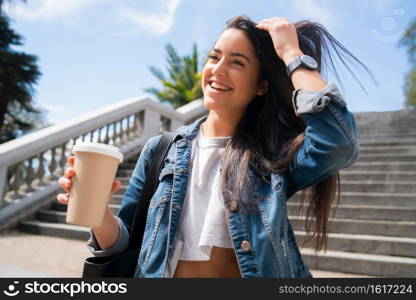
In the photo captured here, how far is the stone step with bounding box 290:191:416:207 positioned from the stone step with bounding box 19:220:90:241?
2.64 metres

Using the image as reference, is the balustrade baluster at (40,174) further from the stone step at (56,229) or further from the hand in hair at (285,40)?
the hand in hair at (285,40)

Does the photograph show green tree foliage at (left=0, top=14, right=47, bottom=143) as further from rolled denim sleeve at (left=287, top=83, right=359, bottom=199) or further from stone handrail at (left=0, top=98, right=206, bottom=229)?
rolled denim sleeve at (left=287, top=83, right=359, bottom=199)

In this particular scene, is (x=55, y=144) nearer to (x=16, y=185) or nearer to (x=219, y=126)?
(x=16, y=185)

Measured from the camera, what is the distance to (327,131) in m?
1.38

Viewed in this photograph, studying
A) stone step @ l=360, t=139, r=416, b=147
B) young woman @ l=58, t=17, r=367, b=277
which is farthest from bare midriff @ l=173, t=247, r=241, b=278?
stone step @ l=360, t=139, r=416, b=147

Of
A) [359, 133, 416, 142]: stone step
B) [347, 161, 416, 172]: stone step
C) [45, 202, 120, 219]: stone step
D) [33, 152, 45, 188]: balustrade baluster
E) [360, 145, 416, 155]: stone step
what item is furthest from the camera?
[359, 133, 416, 142]: stone step

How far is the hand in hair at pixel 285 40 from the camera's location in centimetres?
152

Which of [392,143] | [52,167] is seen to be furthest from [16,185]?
[392,143]

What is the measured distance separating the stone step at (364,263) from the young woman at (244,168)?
6.44ft

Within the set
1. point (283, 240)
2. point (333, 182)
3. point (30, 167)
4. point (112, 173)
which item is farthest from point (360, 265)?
point (30, 167)

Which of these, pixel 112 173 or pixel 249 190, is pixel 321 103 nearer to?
pixel 249 190

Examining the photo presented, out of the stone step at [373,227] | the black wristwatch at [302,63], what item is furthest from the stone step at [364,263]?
the black wristwatch at [302,63]

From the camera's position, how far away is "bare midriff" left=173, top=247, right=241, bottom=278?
4.81 ft

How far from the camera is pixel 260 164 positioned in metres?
1.55
